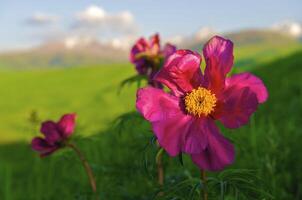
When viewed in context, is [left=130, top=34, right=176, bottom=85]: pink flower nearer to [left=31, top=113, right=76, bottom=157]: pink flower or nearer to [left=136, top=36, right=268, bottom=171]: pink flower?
[left=31, top=113, right=76, bottom=157]: pink flower

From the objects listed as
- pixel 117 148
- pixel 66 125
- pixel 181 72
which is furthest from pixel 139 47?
pixel 117 148

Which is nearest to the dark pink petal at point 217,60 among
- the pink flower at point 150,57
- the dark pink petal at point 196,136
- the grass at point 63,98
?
the dark pink petal at point 196,136

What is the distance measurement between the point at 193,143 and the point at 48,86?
26173 millimetres

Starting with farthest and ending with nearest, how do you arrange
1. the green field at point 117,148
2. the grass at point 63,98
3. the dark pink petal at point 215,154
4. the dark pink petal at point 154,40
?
the grass at point 63,98 → the dark pink petal at point 154,40 → the green field at point 117,148 → the dark pink petal at point 215,154

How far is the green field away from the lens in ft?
8.66

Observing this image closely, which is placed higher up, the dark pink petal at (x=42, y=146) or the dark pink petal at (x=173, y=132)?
the dark pink petal at (x=173, y=132)

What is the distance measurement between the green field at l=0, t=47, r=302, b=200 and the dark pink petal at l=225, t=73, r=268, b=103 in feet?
0.79

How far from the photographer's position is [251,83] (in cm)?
150

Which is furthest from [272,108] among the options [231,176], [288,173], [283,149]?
[231,176]

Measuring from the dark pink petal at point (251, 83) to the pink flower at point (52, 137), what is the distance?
3.68 ft

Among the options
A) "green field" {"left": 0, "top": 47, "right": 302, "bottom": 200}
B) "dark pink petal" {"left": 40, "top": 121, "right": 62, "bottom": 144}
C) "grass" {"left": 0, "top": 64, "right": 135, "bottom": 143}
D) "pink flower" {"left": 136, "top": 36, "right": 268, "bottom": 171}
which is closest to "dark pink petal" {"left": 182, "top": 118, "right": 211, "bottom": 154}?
"pink flower" {"left": 136, "top": 36, "right": 268, "bottom": 171}

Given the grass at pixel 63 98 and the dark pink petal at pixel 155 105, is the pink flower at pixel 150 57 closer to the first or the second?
the dark pink petal at pixel 155 105

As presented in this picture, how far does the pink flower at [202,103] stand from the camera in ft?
4.80

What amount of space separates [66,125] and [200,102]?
1.07 metres
